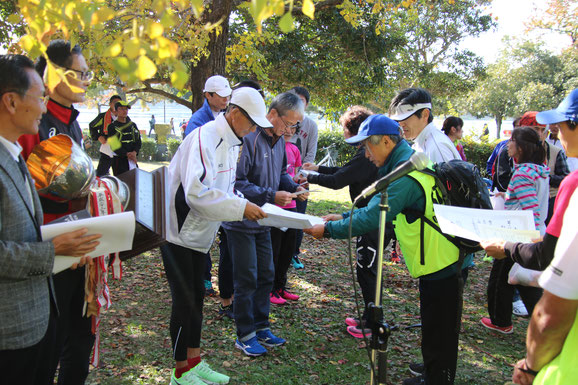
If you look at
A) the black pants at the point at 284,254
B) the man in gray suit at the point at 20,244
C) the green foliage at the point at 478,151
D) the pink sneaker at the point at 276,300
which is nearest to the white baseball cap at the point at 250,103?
the man in gray suit at the point at 20,244

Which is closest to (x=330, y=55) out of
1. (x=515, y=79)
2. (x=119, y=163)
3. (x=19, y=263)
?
(x=119, y=163)

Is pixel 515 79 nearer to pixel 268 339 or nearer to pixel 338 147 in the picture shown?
pixel 338 147

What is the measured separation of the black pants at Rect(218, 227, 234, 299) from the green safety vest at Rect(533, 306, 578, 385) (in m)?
3.73

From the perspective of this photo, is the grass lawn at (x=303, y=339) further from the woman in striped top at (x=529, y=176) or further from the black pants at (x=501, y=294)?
the woman in striped top at (x=529, y=176)

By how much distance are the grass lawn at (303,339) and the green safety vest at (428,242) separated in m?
1.53

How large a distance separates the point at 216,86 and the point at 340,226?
2.56 m

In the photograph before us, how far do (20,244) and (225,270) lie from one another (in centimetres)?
331

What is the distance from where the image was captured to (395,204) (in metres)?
2.96

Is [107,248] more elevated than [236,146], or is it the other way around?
[236,146]

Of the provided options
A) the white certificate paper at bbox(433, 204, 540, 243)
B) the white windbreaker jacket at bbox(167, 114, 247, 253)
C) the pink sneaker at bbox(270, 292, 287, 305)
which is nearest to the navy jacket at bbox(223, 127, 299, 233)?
the white windbreaker jacket at bbox(167, 114, 247, 253)

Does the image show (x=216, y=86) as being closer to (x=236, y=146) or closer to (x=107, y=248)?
(x=236, y=146)

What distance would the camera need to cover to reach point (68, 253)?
6.91 ft

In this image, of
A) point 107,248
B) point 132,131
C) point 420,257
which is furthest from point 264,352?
point 132,131

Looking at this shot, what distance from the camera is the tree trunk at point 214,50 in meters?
7.15
